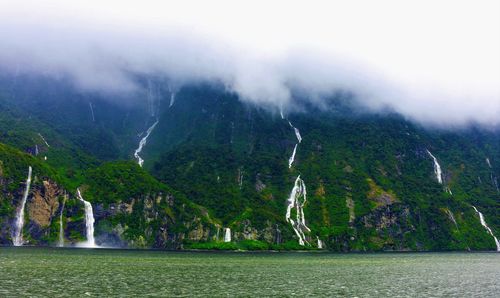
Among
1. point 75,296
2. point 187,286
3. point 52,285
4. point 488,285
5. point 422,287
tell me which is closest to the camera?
point 75,296

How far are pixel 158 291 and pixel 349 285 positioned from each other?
36428 mm

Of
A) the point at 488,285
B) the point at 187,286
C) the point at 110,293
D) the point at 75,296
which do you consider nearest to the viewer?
the point at 75,296

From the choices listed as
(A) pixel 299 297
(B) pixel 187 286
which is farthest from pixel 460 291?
(B) pixel 187 286

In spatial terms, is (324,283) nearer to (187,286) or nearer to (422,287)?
(422,287)

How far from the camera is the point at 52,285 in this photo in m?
74.8

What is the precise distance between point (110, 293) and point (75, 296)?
568 cm

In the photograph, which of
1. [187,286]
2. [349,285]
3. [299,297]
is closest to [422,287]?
[349,285]

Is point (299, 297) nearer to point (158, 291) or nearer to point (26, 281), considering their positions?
point (158, 291)

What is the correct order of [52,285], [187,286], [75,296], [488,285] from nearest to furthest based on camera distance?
[75,296] → [52,285] → [187,286] → [488,285]

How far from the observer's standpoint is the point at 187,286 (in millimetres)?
80938

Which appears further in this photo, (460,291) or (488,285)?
(488,285)

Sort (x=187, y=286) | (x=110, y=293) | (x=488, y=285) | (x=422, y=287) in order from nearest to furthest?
(x=110, y=293)
(x=187, y=286)
(x=422, y=287)
(x=488, y=285)

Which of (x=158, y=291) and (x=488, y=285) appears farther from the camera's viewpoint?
(x=488, y=285)

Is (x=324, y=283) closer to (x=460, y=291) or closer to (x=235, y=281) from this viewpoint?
(x=235, y=281)
